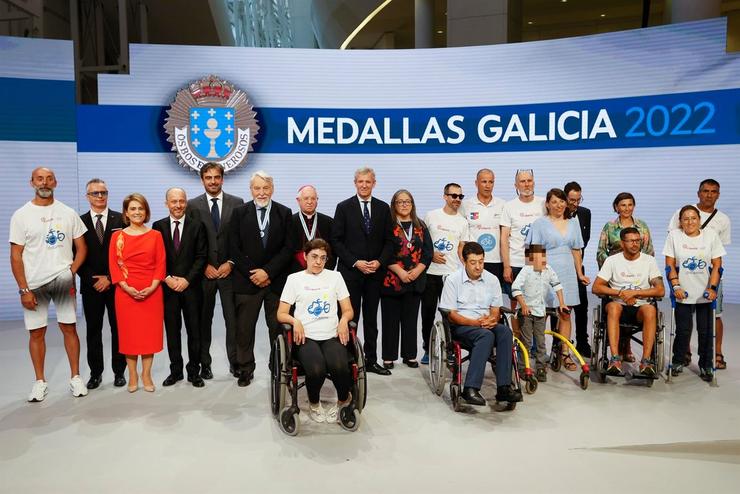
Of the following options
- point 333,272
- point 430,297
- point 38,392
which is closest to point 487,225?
point 430,297

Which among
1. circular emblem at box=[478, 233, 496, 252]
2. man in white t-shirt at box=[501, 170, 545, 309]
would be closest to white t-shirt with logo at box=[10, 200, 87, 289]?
circular emblem at box=[478, 233, 496, 252]

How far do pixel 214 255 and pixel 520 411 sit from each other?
2.21 m

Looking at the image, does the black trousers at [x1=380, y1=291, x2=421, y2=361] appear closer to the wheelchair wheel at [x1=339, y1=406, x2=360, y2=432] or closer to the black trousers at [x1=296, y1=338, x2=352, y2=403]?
the black trousers at [x1=296, y1=338, x2=352, y2=403]

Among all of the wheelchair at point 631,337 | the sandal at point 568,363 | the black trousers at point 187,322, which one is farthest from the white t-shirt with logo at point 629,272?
the black trousers at point 187,322

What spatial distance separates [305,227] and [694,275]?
2.61m

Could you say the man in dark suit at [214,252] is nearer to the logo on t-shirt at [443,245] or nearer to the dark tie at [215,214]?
the dark tie at [215,214]

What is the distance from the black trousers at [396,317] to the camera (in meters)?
4.77

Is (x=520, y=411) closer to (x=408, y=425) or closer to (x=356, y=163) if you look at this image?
(x=408, y=425)

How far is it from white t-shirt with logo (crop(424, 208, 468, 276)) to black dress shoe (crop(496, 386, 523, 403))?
1.23m

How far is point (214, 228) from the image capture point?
15.2 feet

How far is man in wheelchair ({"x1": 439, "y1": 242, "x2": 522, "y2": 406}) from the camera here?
3.86 metres

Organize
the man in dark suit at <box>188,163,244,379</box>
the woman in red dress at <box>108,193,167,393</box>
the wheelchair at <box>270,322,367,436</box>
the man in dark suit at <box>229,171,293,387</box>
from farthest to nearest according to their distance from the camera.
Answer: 1. the man in dark suit at <box>188,163,244,379</box>
2. the man in dark suit at <box>229,171,293,387</box>
3. the woman in red dress at <box>108,193,167,393</box>
4. the wheelchair at <box>270,322,367,436</box>

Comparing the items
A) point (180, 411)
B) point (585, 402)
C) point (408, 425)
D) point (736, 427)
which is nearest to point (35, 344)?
point (180, 411)

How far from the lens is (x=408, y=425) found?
370 centimetres
